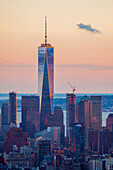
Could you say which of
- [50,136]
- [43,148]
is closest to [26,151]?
[43,148]

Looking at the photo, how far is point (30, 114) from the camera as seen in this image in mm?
47250

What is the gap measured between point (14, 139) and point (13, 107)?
1081cm

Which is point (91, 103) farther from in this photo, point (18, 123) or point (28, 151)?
point (28, 151)

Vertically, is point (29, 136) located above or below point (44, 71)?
below

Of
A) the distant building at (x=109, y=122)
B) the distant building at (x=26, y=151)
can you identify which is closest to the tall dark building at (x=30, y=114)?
the distant building at (x=109, y=122)

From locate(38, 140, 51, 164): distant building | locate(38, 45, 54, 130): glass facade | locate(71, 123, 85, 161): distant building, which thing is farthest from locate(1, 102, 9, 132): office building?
locate(38, 140, 51, 164): distant building

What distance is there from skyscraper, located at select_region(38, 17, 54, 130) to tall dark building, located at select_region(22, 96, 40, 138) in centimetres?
71

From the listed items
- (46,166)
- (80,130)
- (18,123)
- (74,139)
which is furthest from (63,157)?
(18,123)

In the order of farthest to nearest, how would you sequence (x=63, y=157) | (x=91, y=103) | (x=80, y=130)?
(x=91, y=103) → (x=80, y=130) → (x=63, y=157)

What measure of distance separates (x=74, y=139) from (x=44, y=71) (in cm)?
1682

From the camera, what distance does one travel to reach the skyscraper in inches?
2013

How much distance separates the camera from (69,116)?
44.9 metres

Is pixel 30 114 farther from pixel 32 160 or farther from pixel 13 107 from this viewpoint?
pixel 32 160

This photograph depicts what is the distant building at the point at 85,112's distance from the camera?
139ft
